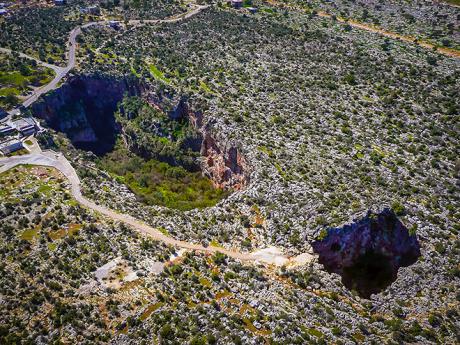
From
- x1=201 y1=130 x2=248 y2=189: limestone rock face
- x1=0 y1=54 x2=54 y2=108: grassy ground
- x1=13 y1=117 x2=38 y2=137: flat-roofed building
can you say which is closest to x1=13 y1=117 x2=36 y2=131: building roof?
x1=13 y1=117 x2=38 y2=137: flat-roofed building

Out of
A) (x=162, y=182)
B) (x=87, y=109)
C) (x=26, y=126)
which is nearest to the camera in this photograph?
(x=162, y=182)

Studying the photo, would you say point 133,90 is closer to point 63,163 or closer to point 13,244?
point 63,163

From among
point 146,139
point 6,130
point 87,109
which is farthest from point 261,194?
point 87,109

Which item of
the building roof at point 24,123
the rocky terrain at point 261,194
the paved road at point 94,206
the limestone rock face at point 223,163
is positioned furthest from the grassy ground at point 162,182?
the building roof at point 24,123

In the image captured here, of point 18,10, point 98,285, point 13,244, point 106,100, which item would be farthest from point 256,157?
point 18,10

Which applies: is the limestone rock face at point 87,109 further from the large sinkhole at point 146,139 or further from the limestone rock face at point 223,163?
the limestone rock face at point 223,163

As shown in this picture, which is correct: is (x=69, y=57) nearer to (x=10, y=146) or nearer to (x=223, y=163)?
(x=10, y=146)

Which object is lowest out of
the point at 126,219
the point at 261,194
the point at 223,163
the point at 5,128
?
the point at 223,163

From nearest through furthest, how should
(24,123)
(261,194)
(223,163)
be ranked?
(261,194)
(223,163)
(24,123)
